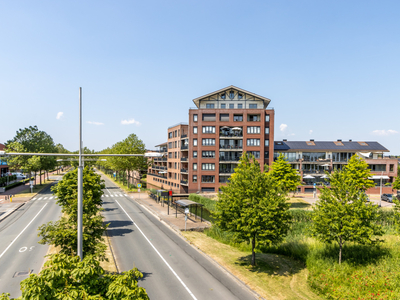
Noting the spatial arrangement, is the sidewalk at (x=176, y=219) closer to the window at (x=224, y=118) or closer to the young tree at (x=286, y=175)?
the young tree at (x=286, y=175)

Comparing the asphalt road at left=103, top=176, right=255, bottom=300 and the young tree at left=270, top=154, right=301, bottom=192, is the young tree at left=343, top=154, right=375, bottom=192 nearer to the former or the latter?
the young tree at left=270, top=154, right=301, bottom=192

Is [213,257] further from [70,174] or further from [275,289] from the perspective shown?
[70,174]

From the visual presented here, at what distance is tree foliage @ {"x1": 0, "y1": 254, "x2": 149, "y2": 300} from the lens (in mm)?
6180

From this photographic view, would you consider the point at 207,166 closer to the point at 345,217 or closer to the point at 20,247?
the point at 20,247

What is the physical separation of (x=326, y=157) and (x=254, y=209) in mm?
58970

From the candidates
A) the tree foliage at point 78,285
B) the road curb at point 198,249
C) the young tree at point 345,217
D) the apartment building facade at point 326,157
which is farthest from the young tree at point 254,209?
the apartment building facade at point 326,157

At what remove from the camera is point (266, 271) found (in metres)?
18.2

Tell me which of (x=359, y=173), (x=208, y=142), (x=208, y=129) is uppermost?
(x=208, y=129)

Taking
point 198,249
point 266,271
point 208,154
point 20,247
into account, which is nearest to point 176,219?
point 198,249

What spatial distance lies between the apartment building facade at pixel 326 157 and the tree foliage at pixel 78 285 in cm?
6265

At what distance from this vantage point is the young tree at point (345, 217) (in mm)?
16906

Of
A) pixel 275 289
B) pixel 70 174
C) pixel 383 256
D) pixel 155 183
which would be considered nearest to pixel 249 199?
pixel 275 289

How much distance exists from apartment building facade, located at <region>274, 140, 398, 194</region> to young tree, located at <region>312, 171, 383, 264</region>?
47.5 m

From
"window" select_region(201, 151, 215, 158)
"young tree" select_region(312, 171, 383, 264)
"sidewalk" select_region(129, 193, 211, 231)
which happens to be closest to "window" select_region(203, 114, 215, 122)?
"window" select_region(201, 151, 215, 158)
